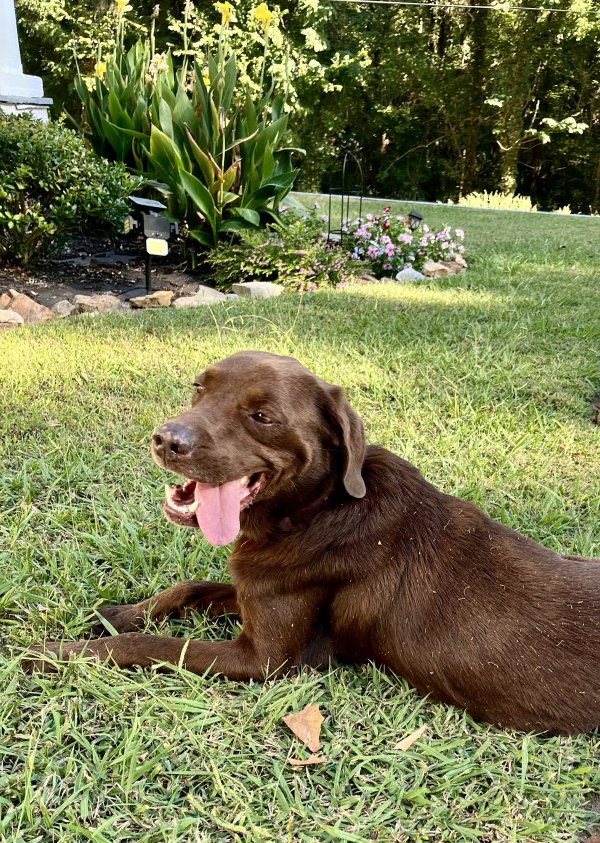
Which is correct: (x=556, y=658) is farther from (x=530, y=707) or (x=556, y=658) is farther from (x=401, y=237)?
(x=401, y=237)

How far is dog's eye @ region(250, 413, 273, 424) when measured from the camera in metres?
1.92

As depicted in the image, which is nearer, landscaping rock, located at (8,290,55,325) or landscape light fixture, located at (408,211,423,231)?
landscaping rock, located at (8,290,55,325)

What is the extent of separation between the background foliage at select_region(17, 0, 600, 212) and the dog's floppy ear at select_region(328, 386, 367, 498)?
1848 cm

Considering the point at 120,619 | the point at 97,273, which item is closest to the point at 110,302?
the point at 97,273

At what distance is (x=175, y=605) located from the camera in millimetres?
2264

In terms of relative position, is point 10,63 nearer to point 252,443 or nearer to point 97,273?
point 97,273

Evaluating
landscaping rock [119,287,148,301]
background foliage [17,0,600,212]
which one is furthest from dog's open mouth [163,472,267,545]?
background foliage [17,0,600,212]

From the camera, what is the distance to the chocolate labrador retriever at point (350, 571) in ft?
5.95

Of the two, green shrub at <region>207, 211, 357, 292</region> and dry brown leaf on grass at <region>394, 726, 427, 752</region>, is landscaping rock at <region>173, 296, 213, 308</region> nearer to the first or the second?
green shrub at <region>207, 211, 357, 292</region>

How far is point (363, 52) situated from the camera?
66.3 feet

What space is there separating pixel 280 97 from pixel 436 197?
15.2 metres

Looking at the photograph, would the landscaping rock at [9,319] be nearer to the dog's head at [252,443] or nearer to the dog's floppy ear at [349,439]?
the dog's head at [252,443]

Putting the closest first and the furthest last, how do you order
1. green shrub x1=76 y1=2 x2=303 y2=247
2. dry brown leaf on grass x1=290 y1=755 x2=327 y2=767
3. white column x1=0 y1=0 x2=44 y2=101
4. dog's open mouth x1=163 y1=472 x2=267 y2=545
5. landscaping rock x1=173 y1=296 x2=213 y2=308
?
1. dry brown leaf on grass x1=290 y1=755 x2=327 y2=767
2. dog's open mouth x1=163 y1=472 x2=267 y2=545
3. landscaping rock x1=173 y1=296 x2=213 y2=308
4. green shrub x1=76 y1=2 x2=303 y2=247
5. white column x1=0 y1=0 x2=44 y2=101

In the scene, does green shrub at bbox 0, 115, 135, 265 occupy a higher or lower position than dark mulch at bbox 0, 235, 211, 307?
higher
